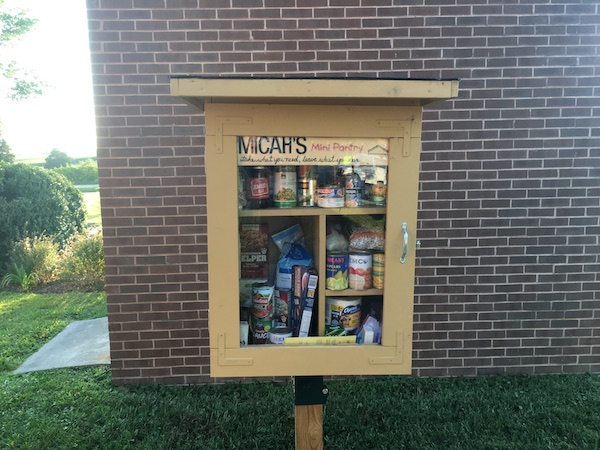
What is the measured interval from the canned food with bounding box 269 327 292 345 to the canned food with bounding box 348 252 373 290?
0.38 meters

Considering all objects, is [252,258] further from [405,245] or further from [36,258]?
[36,258]

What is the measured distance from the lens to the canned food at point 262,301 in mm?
2400

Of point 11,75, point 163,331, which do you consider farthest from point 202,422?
point 11,75

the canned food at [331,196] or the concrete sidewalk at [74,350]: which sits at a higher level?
Result: the canned food at [331,196]

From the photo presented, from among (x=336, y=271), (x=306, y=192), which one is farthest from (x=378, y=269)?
(x=306, y=192)

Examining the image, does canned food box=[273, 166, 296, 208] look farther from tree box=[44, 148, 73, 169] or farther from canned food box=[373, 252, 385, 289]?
tree box=[44, 148, 73, 169]

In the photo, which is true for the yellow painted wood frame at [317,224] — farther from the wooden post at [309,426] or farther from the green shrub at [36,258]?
the green shrub at [36,258]

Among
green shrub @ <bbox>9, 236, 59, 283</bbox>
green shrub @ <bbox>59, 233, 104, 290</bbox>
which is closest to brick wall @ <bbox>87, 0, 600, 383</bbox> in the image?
green shrub @ <bbox>59, 233, 104, 290</bbox>

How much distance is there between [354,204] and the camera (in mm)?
2311

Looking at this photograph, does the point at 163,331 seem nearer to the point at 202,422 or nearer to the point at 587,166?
the point at 202,422

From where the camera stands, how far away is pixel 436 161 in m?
4.00

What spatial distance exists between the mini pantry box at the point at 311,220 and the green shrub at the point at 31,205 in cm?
681

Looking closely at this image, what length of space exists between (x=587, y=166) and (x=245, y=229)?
323cm

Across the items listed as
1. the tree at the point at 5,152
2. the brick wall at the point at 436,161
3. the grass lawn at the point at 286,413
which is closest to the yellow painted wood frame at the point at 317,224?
the grass lawn at the point at 286,413
